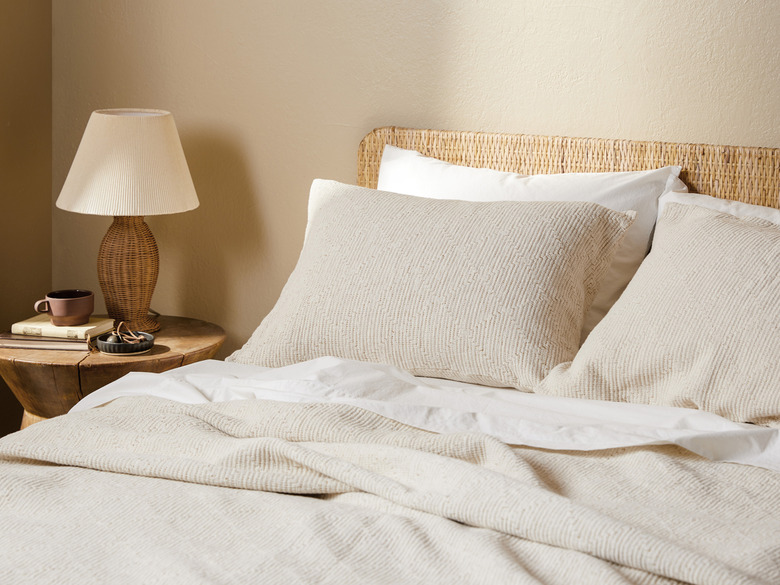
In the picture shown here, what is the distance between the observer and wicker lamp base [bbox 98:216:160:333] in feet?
7.75

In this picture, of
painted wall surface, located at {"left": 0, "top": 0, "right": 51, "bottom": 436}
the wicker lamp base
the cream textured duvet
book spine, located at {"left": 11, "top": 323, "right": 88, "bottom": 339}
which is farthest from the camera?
painted wall surface, located at {"left": 0, "top": 0, "right": 51, "bottom": 436}

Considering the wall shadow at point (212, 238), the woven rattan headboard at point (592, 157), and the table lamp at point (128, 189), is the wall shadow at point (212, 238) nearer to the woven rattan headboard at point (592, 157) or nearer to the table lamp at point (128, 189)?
the table lamp at point (128, 189)

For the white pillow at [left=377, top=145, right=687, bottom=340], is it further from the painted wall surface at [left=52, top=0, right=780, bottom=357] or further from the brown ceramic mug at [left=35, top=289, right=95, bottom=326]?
the brown ceramic mug at [left=35, top=289, right=95, bottom=326]

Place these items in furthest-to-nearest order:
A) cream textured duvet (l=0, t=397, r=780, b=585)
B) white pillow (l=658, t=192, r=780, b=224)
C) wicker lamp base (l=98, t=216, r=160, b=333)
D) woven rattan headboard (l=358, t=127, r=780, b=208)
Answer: wicker lamp base (l=98, t=216, r=160, b=333)
woven rattan headboard (l=358, t=127, r=780, b=208)
white pillow (l=658, t=192, r=780, b=224)
cream textured duvet (l=0, t=397, r=780, b=585)

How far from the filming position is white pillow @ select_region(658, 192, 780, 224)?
73.1 inches

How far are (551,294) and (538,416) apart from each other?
A: 0.34 meters

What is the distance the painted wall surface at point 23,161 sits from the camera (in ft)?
8.25

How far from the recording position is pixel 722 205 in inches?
75.8

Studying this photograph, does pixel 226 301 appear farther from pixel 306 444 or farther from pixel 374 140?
pixel 306 444

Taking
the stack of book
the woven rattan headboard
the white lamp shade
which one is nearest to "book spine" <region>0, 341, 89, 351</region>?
the stack of book

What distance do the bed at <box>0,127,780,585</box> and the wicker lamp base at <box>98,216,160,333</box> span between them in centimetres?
57

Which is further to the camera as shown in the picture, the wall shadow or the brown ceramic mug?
the wall shadow

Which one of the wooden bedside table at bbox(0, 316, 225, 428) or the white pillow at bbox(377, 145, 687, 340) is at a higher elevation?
the white pillow at bbox(377, 145, 687, 340)

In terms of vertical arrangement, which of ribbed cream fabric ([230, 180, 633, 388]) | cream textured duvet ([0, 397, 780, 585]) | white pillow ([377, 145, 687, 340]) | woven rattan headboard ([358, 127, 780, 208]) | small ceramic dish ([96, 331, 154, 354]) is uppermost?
woven rattan headboard ([358, 127, 780, 208])
